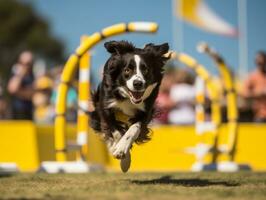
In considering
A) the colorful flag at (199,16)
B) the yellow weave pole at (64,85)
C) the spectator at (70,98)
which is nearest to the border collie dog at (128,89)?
the yellow weave pole at (64,85)

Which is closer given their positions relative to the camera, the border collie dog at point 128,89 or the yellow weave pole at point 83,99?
the border collie dog at point 128,89

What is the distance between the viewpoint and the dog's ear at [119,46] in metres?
6.56

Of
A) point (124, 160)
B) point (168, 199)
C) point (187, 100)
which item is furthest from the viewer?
point (187, 100)

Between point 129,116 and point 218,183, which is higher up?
point 129,116

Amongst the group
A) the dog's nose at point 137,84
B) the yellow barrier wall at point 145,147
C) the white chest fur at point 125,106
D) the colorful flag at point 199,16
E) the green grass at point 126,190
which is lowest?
the green grass at point 126,190

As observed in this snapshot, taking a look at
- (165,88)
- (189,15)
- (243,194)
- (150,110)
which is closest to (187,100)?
(165,88)

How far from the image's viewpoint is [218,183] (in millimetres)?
5742

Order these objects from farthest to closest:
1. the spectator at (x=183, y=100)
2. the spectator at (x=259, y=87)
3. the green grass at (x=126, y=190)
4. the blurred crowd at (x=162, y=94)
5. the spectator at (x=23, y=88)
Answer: the spectator at (x=183, y=100)
the spectator at (x=259, y=87)
the blurred crowd at (x=162, y=94)
the spectator at (x=23, y=88)
the green grass at (x=126, y=190)

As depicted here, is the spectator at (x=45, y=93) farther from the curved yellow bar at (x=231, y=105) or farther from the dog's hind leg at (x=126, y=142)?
the dog's hind leg at (x=126, y=142)

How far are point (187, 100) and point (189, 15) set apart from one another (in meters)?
10.9

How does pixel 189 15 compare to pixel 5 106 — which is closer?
pixel 5 106

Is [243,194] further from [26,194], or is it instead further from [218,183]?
[26,194]

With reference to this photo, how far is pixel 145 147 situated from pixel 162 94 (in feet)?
3.66

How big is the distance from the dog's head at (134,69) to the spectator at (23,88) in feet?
12.8
